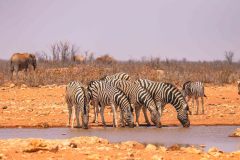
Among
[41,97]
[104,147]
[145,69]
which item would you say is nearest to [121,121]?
[104,147]

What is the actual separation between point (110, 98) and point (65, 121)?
201 cm

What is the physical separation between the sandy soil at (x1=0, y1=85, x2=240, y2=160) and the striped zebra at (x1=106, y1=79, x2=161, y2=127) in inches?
50.7

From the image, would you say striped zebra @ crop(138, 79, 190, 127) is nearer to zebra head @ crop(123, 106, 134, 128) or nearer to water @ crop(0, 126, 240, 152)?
water @ crop(0, 126, 240, 152)

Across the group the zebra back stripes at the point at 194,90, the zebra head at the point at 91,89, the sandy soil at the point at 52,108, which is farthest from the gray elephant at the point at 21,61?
the zebra head at the point at 91,89

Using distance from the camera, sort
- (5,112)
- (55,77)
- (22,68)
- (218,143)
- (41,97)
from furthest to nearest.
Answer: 1. (22,68)
2. (55,77)
3. (41,97)
4. (5,112)
5. (218,143)

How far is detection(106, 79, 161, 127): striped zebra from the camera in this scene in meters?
20.4

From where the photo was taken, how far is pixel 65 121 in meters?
21.5

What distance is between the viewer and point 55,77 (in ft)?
117

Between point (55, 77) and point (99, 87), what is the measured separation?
50.6ft

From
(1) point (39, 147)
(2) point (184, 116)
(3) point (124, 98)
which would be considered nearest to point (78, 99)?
(3) point (124, 98)

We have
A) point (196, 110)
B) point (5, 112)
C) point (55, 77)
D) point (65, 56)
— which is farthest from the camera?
point (65, 56)

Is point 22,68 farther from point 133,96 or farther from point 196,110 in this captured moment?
point 133,96

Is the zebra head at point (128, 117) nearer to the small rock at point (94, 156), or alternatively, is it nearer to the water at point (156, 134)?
the water at point (156, 134)

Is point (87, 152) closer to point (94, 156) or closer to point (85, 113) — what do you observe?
point (94, 156)
